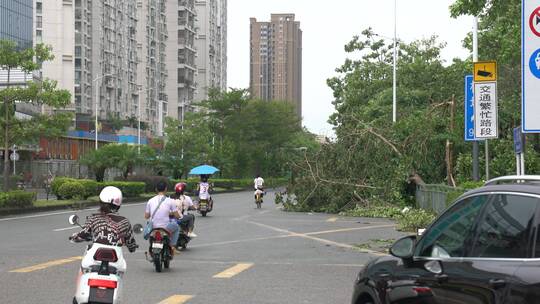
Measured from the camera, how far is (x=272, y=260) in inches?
541

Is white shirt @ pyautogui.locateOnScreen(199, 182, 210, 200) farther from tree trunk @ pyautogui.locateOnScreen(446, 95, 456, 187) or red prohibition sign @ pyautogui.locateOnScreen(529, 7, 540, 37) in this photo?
red prohibition sign @ pyautogui.locateOnScreen(529, 7, 540, 37)

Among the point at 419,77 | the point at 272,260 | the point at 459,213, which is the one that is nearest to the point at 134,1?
the point at 419,77

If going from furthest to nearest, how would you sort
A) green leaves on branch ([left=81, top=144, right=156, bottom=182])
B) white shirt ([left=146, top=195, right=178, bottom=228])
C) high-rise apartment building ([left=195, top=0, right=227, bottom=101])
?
high-rise apartment building ([left=195, top=0, right=227, bottom=101]) → green leaves on branch ([left=81, top=144, right=156, bottom=182]) → white shirt ([left=146, top=195, right=178, bottom=228])

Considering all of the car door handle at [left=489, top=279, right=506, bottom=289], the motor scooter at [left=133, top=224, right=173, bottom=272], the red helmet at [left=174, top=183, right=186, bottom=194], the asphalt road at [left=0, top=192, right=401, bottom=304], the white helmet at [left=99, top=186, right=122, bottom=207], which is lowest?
the asphalt road at [left=0, top=192, right=401, bottom=304]

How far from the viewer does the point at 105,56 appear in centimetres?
10025

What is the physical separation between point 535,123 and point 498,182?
3.87 metres

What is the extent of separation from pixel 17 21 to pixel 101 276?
78856mm

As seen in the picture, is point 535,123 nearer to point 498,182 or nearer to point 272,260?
point 498,182

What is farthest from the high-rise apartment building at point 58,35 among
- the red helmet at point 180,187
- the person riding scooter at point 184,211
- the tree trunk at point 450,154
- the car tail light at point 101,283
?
the car tail light at point 101,283

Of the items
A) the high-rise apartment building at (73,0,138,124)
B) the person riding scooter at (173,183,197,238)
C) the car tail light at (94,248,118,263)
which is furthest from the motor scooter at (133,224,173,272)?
the high-rise apartment building at (73,0,138,124)

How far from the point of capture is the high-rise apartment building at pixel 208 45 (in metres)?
138

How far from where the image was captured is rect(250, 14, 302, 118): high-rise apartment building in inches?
5999

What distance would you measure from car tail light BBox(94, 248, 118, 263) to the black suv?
2.62 meters

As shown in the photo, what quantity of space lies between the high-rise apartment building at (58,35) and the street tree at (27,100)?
65754 millimetres
